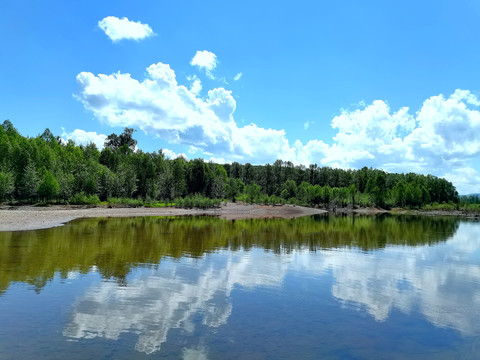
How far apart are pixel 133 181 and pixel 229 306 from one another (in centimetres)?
10037

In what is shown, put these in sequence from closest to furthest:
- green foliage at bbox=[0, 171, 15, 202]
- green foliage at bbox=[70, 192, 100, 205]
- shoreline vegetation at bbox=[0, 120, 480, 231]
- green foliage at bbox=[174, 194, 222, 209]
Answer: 1. green foliage at bbox=[0, 171, 15, 202]
2. shoreline vegetation at bbox=[0, 120, 480, 231]
3. green foliage at bbox=[70, 192, 100, 205]
4. green foliage at bbox=[174, 194, 222, 209]

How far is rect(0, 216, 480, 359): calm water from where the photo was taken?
35.0 feet

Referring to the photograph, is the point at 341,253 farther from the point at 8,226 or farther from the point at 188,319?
the point at 8,226

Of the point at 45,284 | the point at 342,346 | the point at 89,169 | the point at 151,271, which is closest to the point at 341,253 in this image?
the point at 151,271

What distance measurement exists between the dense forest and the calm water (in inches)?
2493

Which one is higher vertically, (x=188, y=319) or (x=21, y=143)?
(x=21, y=143)

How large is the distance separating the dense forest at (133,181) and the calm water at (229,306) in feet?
208

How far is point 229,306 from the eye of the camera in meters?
14.7

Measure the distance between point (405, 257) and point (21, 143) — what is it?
3779 inches

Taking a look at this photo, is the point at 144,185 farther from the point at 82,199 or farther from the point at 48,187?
the point at 48,187

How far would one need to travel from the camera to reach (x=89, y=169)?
9819 cm

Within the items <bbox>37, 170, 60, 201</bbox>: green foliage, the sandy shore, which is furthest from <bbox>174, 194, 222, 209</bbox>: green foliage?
<bbox>37, 170, 60, 201</bbox>: green foliage

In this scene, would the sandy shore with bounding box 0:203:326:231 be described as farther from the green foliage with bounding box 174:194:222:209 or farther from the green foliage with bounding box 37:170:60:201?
the green foliage with bounding box 37:170:60:201

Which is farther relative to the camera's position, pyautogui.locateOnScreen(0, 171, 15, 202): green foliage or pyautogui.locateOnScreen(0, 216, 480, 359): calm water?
pyautogui.locateOnScreen(0, 171, 15, 202): green foliage
